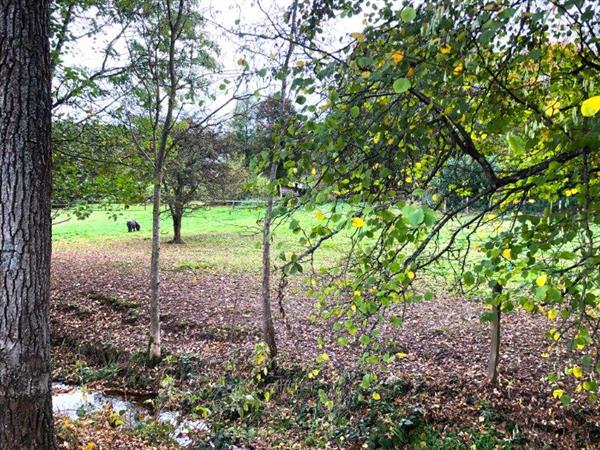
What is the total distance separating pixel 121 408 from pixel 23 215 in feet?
12.7

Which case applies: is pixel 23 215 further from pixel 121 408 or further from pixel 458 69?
pixel 121 408

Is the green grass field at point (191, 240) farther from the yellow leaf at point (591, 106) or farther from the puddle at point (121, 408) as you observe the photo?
the yellow leaf at point (591, 106)

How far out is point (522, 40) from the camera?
237 centimetres

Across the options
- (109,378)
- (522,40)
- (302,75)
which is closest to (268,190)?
(302,75)

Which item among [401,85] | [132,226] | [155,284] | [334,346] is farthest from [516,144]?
[132,226]

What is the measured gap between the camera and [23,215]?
7.47ft

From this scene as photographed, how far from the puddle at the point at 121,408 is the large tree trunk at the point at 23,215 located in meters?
1.99

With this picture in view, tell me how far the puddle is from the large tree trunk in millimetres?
1990

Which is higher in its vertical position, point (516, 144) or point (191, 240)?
point (516, 144)

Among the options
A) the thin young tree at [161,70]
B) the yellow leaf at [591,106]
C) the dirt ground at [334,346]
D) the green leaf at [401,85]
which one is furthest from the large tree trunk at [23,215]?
the thin young tree at [161,70]

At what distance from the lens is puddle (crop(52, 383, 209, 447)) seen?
174 inches

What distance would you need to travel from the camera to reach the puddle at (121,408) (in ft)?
14.5

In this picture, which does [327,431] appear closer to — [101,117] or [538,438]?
[538,438]

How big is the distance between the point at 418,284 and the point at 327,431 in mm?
5044
